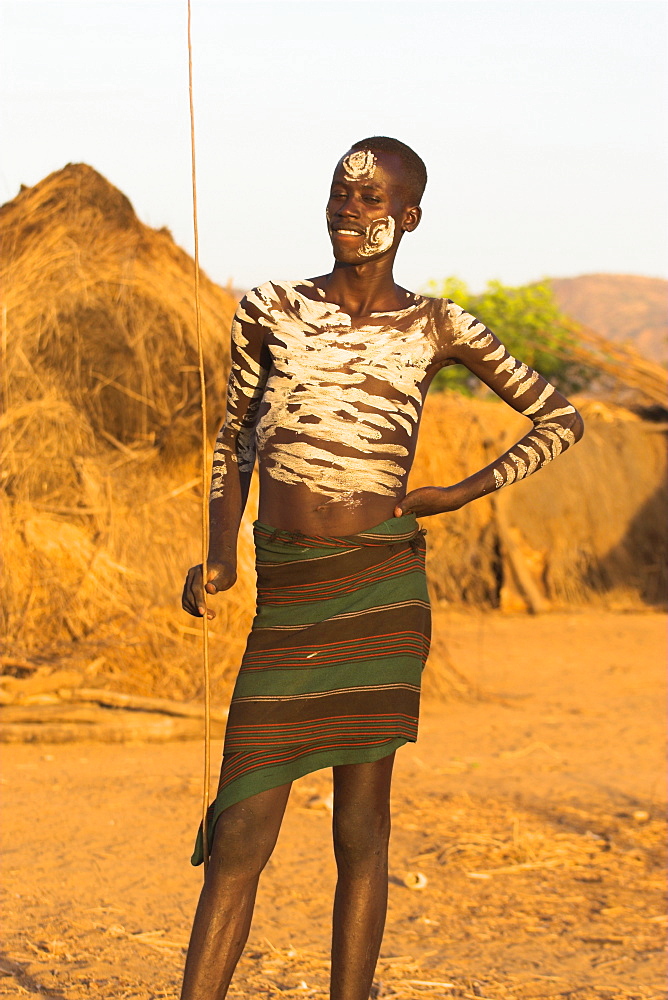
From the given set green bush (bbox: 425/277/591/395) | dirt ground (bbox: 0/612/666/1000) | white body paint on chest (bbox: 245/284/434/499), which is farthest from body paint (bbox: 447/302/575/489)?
green bush (bbox: 425/277/591/395)

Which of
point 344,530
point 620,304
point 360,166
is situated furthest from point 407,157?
point 620,304

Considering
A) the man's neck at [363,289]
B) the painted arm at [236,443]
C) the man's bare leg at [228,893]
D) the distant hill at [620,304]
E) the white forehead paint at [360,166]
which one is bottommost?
the man's bare leg at [228,893]

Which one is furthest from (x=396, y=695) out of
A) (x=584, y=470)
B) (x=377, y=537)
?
(x=584, y=470)

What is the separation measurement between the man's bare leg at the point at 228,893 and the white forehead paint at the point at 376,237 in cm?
115

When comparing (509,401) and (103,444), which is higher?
(103,444)

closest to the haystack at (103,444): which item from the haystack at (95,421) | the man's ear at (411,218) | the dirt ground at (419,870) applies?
Result: the haystack at (95,421)

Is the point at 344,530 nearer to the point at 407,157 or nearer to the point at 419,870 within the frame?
the point at 407,157

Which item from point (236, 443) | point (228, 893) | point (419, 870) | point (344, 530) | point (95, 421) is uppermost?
point (95, 421)

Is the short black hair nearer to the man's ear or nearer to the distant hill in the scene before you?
the man's ear

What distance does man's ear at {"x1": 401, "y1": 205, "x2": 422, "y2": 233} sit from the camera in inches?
108

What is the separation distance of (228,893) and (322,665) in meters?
0.49

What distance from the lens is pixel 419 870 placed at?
4.76 meters

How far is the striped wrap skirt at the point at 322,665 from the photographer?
255cm

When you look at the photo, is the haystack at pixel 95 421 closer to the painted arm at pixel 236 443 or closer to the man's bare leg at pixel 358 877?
the painted arm at pixel 236 443
